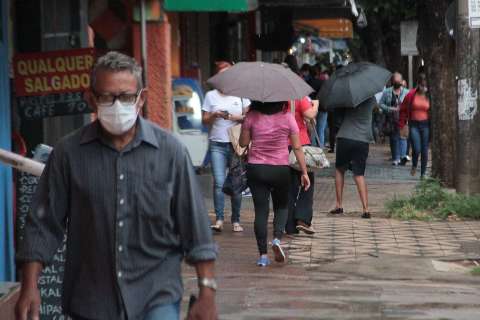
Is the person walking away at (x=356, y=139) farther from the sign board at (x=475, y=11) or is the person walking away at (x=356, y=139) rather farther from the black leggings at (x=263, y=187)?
the black leggings at (x=263, y=187)

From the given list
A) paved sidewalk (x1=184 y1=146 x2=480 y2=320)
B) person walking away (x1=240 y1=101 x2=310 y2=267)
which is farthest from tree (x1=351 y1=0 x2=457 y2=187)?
person walking away (x1=240 y1=101 x2=310 y2=267)

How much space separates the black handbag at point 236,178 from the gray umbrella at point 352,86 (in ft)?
5.93

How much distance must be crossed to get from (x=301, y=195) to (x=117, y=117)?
7.85 m

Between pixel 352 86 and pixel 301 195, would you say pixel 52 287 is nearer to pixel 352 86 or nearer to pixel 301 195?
pixel 301 195

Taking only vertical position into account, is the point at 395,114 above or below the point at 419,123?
above

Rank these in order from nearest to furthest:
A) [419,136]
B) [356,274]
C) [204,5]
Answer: [356,274], [204,5], [419,136]

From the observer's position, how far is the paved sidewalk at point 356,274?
8328 mm

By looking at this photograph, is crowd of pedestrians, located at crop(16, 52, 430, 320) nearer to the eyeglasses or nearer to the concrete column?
the eyeglasses

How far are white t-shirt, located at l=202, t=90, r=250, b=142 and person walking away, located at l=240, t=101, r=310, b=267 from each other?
6.05 feet

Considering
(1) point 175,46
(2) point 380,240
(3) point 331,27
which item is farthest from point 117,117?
(3) point 331,27

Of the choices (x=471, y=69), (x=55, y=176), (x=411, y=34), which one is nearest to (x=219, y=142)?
(x=471, y=69)

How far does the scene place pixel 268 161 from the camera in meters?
10.1

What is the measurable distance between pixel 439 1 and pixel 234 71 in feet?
18.4

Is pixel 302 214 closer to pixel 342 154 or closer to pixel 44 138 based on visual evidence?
pixel 342 154
